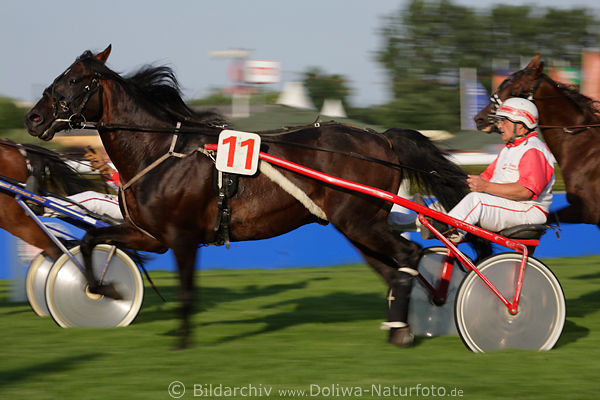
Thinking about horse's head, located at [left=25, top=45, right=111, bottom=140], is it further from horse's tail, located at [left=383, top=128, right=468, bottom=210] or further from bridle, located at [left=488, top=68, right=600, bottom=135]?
bridle, located at [left=488, top=68, right=600, bottom=135]

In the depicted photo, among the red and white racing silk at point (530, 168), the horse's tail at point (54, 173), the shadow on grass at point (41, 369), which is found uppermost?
the red and white racing silk at point (530, 168)

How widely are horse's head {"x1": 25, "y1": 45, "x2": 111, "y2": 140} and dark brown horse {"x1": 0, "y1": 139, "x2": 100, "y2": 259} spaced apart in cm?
140

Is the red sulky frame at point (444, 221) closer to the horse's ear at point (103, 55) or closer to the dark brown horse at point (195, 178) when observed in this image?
the dark brown horse at point (195, 178)

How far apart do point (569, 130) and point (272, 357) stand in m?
3.41

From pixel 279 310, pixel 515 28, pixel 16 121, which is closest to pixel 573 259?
pixel 279 310

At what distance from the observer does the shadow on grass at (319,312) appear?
6773 millimetres

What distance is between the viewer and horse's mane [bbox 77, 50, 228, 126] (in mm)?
6098

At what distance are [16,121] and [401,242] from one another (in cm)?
3620

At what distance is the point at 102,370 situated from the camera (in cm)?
499

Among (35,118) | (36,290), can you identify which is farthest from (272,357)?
(36,290)

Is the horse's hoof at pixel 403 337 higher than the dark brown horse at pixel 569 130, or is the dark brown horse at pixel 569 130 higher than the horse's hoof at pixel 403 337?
the dark brown horse at pixel 569 130

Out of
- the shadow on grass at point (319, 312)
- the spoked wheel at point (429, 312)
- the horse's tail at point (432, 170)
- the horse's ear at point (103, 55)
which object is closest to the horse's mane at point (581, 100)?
the horse's tail at point (432, 170)

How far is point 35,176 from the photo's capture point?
7199 millimetres

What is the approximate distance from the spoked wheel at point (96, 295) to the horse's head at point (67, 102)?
105 cm
